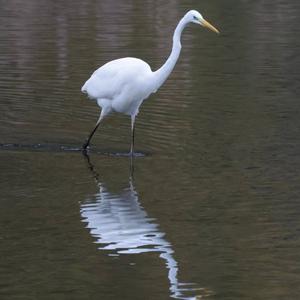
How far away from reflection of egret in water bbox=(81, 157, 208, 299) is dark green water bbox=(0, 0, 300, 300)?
0.01 m

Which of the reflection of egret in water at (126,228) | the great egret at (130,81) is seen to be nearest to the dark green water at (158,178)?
the reflection of egret in water at (126,228)

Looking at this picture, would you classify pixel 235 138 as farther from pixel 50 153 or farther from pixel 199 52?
pixel 199 52

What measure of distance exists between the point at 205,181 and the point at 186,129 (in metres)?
2.31

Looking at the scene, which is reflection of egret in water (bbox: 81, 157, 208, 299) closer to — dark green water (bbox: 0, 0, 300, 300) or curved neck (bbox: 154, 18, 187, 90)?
dark green water (bbox: 0, 0, 300, 300)

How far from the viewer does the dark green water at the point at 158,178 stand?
789 centimetres

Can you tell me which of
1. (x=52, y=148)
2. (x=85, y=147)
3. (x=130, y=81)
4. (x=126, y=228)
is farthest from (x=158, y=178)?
(x=126, y=228)

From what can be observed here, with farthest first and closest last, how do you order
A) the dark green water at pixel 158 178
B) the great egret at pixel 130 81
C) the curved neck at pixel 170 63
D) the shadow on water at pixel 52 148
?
the shadow on water at pixel 52 148
the great egret at pixel 130 81
the curved neck at pixel 170 63
the dark green water at pixel 158 178

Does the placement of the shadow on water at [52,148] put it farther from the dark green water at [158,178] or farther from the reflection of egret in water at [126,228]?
the reflection of egret in water at [126,228]

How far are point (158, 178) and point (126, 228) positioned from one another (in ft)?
6.07

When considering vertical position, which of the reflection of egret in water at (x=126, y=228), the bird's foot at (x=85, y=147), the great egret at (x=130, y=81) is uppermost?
the great egret at (x=130, y=81)

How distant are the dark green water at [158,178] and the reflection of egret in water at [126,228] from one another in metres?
0.01

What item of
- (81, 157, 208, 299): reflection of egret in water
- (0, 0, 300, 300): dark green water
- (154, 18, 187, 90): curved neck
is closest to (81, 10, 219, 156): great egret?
(154, 18, 187, 90): curved neck

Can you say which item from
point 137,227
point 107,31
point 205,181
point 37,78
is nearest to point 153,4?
point 107,31

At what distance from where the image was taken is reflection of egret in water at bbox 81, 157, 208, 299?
8143 millimetres
